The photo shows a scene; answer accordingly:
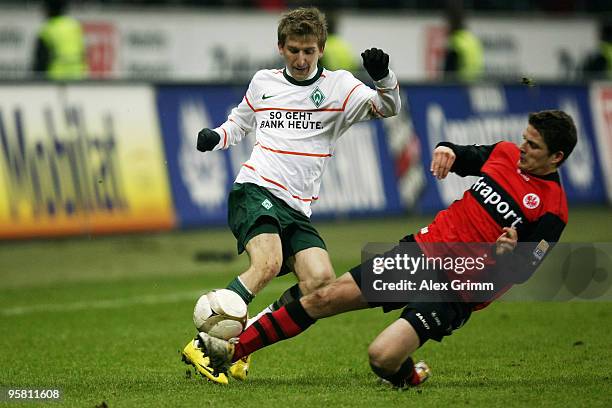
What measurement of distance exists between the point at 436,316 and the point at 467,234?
0.50 metres

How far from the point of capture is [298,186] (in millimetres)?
7637

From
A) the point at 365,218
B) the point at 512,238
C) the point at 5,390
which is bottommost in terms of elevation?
the point at 365,218

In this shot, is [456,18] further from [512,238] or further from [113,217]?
[512,238]

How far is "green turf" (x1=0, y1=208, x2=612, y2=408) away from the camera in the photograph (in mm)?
6832

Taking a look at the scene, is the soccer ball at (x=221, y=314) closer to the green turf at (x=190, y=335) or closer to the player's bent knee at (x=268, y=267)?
the player's bent knee at (x=268, y=267)

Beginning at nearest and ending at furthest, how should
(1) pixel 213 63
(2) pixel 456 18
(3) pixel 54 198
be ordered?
(3) pixel 54 198
(2) pixel 456 18
(1) pixel 213 63

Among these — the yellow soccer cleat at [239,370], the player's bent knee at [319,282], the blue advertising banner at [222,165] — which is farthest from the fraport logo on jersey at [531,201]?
the blue advertising banner at [222,165]

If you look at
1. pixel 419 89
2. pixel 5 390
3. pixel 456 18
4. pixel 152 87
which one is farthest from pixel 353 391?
pixel 456 18

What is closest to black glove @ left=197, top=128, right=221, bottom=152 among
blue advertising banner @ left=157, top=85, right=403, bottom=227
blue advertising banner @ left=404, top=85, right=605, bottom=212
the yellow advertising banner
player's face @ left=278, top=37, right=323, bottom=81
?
player's face @ left=278, top=37, right=323, bottom=81

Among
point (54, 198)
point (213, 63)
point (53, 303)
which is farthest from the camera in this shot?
point (213, 63)

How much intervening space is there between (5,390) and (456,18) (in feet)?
45.1

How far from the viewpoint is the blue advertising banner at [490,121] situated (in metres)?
16.4

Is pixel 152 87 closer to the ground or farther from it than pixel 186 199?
farther from it

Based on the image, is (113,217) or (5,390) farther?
(113,217)
